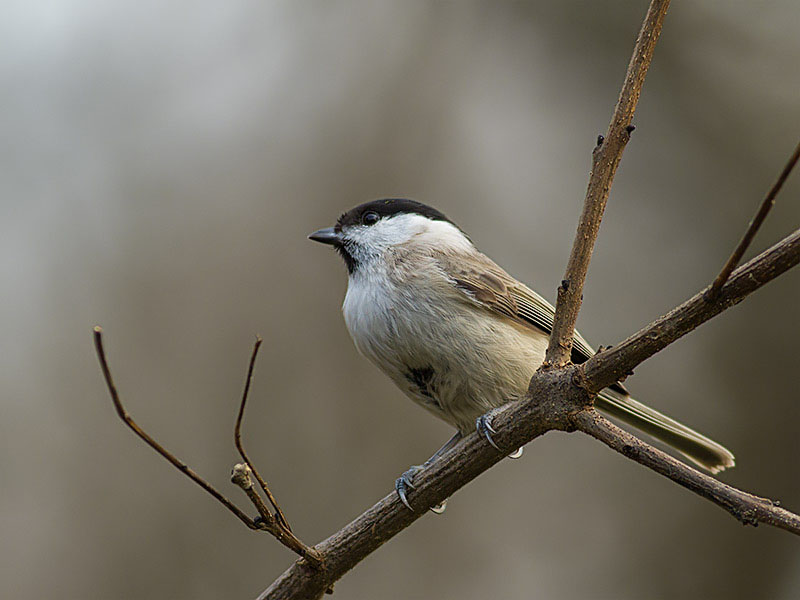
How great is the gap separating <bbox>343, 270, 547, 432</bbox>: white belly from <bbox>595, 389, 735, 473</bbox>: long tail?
0.37 meters

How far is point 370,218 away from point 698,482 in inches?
77.1

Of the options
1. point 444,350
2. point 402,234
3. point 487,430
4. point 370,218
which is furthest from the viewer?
point 370,218

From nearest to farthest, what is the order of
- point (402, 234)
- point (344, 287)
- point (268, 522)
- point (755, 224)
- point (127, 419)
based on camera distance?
1. point (755, 224)
2. point (127, 419)
3. point (268, 522)
4. point (402, 234)
5. point (344, 287)

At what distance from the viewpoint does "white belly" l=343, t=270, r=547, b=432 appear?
8.33ft

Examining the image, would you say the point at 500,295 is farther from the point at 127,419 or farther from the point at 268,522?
the point at 127,419

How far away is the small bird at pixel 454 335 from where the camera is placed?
2543mm

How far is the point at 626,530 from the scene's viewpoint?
15.7 feet

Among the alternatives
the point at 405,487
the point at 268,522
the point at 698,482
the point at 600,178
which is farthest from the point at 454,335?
the point at 698,482

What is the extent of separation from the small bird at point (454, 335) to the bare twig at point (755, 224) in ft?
3.60

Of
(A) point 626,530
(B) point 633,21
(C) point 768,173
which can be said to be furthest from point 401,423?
(B) point 633,21

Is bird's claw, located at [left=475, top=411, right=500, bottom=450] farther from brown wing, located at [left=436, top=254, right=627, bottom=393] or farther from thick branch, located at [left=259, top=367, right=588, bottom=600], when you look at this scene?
brown wing, located at [left=436, top=254, right=627, bottom=393]

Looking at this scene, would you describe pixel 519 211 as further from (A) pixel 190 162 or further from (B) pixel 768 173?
(A) pixel 190 162

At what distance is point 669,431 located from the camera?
2.66m

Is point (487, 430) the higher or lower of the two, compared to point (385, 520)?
higher
